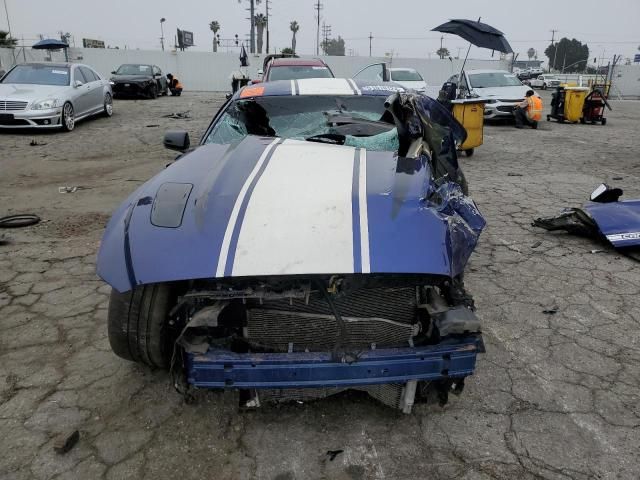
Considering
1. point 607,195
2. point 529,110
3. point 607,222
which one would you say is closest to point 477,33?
point 529,110

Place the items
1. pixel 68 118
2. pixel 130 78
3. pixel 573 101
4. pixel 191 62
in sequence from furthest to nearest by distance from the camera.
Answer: pixel 191 62 < pixel 130 78 < pixel 573 101 < pixel 68 118

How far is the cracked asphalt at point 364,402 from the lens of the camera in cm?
201

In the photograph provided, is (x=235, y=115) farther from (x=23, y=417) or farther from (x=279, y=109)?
(x=23, y=417)

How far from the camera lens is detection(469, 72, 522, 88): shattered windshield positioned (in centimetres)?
1341

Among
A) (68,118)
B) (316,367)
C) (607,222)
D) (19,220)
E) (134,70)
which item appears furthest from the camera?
(134,70)

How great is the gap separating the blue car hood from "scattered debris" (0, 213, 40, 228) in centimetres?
306

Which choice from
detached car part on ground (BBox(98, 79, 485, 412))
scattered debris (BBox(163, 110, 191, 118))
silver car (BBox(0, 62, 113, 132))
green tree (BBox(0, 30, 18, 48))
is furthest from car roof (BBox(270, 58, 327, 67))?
green tree (BBox(0, 30, 18, 48))

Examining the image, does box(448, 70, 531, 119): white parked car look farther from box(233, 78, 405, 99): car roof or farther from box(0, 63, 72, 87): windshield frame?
box(233, 78, 405, 99): car roof

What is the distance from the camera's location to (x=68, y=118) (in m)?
10.4

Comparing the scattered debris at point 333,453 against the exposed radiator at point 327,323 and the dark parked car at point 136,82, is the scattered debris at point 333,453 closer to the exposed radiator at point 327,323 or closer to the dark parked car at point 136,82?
the exposed radiator at point 327,323

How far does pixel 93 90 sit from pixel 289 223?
1134cm

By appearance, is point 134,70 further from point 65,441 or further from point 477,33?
point 65,441

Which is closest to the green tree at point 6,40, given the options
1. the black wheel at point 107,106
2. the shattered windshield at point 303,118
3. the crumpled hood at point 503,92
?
the black wheel at point 107,106

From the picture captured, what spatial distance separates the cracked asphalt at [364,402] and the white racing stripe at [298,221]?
32.0 inches
